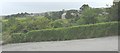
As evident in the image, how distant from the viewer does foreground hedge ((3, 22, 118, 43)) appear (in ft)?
35.9

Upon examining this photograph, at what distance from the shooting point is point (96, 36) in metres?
11.1

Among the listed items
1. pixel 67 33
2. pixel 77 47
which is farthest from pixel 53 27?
pixel 77 47

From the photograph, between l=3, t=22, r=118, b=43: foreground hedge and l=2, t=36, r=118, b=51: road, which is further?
l=3, t=22, r=118, b=43: foreground hedge

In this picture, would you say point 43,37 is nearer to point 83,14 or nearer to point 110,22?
point 83,14

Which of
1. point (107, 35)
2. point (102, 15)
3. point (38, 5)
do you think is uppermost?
point (38, 5)

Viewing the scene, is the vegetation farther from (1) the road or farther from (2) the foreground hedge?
(1) the road

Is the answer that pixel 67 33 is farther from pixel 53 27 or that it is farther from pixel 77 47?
pixel 77 47

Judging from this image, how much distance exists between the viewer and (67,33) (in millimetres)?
10984

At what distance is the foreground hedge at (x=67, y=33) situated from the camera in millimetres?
10953

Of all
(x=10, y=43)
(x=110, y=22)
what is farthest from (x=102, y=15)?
(x=10, y=43)

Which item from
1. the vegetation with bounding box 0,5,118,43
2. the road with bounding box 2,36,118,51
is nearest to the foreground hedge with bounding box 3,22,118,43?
the vegetation with bounding box 0,5,118,43

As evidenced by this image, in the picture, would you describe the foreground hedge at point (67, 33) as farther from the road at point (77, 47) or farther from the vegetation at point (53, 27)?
the road at point (77, 47)

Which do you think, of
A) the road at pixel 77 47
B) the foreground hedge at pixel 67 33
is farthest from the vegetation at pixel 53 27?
the road at pixel 77 47

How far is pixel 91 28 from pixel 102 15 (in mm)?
1206
